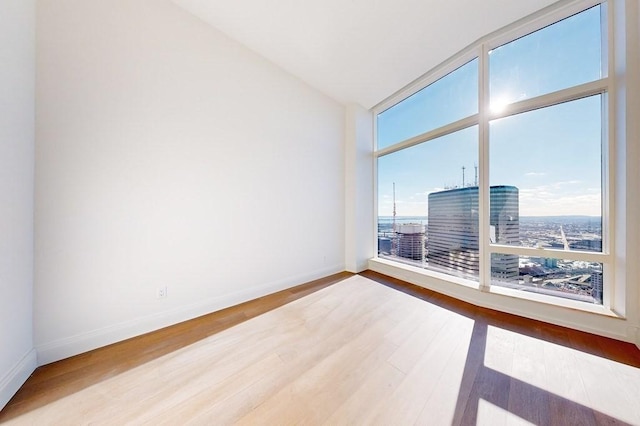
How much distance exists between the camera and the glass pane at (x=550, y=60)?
1994 mm

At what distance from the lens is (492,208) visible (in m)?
2.45

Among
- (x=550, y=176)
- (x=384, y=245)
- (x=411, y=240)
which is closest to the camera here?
(x=550, y=176)

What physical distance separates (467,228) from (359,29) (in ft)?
8.97

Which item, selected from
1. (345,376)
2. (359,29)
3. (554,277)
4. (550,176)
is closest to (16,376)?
(345,376)

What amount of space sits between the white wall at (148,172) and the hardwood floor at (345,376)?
0.39 meters

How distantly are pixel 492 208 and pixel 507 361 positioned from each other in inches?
63.8

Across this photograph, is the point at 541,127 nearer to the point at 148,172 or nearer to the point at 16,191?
the point at 148,172

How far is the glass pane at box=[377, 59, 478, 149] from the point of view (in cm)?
→ 268

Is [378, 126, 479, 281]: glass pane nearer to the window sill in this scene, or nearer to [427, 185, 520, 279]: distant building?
[427, 185, 520, 279]: distant building

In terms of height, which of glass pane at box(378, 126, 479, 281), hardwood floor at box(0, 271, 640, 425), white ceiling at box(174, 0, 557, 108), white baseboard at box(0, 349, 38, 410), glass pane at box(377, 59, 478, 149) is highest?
white ceiling at box(174, 0, 557, 108)

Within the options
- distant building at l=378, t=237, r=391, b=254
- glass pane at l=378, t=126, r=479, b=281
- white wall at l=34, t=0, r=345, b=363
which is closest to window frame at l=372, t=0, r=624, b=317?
glass pane at l=378, t=126, r=479, b=281

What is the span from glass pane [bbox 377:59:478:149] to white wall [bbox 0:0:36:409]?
3998 millimetres

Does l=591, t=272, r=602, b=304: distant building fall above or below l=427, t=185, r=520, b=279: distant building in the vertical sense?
below

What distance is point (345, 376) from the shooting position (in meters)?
1.39
